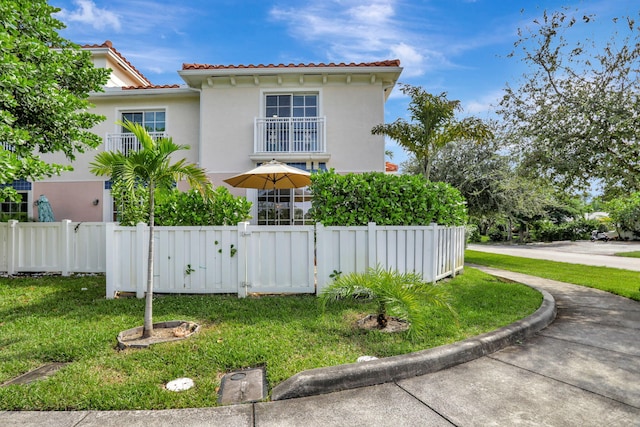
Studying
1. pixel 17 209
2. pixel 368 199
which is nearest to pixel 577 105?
pixel 368 199

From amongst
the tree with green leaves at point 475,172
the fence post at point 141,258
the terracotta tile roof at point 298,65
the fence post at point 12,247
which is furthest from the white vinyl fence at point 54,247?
the tree with green leaves at point 475,172

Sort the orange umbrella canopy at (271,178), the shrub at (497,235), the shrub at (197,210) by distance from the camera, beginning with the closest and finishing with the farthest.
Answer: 1. the shrub at (197,210)
2. the orange umbrella canopy at (271,178)
3. the shrub at (497,235)

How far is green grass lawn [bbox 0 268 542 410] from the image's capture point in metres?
2.95

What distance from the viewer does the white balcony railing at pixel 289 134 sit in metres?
12.1

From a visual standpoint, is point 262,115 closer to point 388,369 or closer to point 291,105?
point 291,105

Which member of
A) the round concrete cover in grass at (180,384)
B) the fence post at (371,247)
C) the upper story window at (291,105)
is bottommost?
the round concrete cover in grass at (180,384)

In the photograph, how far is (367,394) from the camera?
303cm

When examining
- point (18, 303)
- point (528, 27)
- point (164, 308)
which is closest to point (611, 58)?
point (528, 27)

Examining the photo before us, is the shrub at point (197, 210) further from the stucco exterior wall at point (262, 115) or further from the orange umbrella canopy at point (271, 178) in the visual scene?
the stucco exterior wall at point (262, 115)

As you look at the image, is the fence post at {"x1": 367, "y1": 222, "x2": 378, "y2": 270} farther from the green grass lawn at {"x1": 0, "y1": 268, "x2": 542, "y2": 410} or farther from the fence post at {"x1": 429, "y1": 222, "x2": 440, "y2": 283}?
the fence post at {"x1": 429, "y1": 222, "x2": 440, "y2": 283}

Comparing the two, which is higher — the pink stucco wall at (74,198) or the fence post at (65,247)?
the pink stucco wall at (74,198)

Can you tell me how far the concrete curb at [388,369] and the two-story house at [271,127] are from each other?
867 centimetres

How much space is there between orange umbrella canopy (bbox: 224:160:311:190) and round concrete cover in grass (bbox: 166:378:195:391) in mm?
5627

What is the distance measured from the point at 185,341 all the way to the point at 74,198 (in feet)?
38.6
